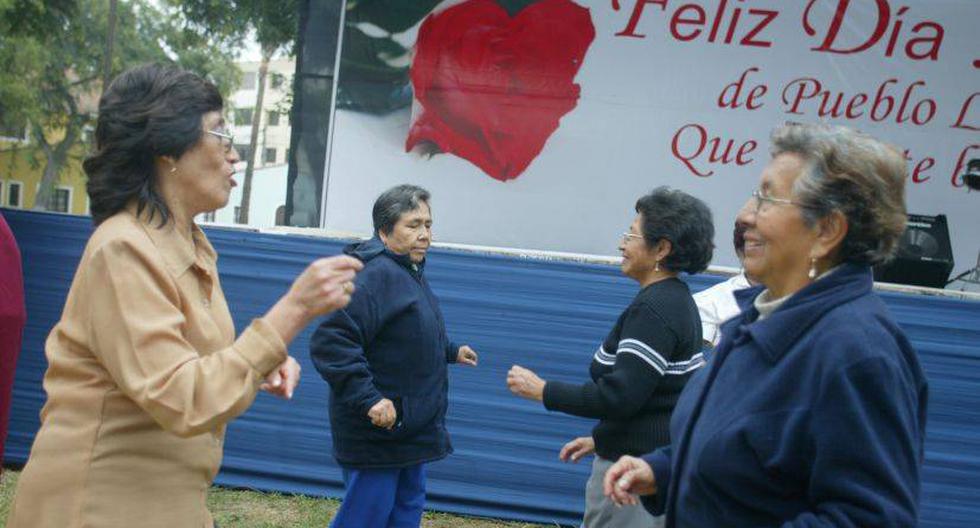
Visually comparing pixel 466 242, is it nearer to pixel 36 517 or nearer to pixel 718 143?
pixel 718 143

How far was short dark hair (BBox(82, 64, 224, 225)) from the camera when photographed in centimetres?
219

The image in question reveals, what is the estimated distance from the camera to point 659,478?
2289mm

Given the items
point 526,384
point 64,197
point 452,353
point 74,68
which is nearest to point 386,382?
point 452,353

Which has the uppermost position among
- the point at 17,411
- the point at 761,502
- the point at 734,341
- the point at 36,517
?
the point at 734,341

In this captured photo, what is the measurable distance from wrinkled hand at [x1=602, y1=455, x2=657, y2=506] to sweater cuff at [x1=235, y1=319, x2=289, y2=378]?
0.80m

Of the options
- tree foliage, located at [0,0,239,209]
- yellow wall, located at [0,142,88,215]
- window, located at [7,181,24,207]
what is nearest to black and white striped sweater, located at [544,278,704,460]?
tree foliage, located at [0,0,239,209]

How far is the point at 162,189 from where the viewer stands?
2.25 metres

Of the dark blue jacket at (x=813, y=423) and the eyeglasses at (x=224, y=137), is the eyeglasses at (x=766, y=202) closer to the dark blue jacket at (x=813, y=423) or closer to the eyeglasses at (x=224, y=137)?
the dark blue jacket at (x=813, y=423)

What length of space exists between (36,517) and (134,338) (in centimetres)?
49

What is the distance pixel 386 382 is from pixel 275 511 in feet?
6.48

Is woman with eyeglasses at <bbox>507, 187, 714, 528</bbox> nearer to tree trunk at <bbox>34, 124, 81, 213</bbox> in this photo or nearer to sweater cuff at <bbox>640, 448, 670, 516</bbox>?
sweater cuff at <bbox>640, 448, 670, 516</bbox>

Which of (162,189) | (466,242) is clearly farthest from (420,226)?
(466,242)

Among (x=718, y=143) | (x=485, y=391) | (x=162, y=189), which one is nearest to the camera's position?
(x=162, y=189)

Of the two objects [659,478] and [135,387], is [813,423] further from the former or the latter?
[135,387]
